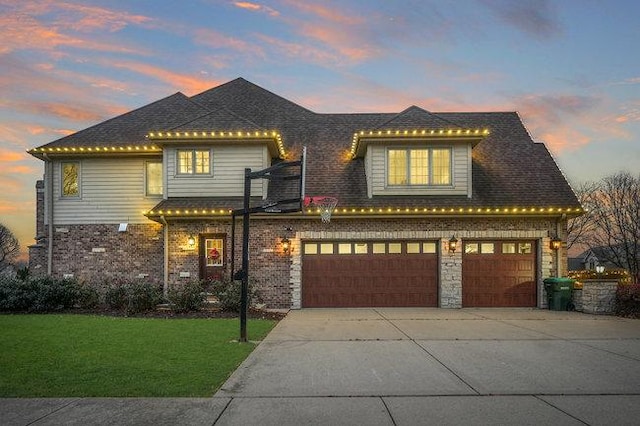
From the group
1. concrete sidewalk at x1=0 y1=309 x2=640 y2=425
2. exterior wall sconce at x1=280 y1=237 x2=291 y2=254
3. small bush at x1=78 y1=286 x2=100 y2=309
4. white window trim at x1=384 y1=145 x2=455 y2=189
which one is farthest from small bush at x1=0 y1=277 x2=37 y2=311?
white window trim at x1=384 y1=145 x2=455 y2=189

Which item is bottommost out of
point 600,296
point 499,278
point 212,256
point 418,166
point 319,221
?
point 600,296

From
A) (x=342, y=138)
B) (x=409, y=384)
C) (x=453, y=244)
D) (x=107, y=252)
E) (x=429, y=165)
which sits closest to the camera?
(x=409, y=384)

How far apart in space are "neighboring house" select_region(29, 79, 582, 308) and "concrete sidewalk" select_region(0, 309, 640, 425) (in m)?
5.06

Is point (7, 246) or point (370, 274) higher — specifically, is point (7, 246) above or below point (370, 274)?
below

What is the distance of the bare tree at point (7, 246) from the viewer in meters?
59.8

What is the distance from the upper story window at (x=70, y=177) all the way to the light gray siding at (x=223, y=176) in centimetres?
385

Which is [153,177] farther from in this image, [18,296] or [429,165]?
[429,165]

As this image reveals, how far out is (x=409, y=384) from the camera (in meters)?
6.48

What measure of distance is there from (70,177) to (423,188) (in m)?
13.0

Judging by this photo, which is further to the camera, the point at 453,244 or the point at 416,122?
the point at 416,122

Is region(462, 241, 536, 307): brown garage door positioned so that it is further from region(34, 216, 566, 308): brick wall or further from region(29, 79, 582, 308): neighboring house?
region(34, 216, 566, 308): brick wall

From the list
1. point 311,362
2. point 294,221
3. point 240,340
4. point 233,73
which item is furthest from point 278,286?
point 233,73

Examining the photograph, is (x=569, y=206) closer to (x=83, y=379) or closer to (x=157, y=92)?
(x=83, y=379)

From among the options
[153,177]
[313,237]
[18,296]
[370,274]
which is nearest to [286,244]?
[313,237]
